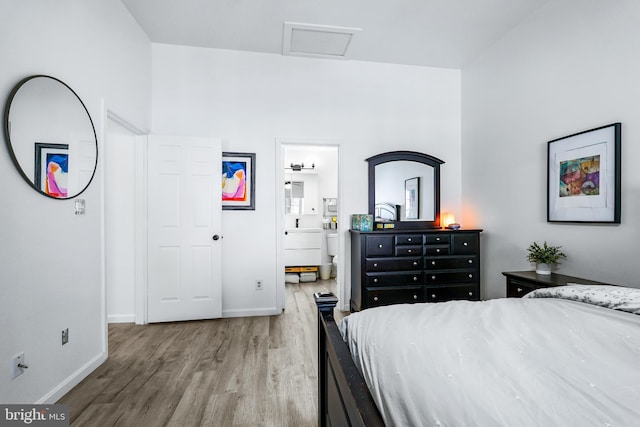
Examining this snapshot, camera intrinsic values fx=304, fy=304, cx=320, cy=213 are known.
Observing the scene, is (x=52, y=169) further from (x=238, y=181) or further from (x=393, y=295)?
(x=393, y=295)

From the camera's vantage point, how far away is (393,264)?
3.24m

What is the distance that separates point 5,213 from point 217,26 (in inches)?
97.9

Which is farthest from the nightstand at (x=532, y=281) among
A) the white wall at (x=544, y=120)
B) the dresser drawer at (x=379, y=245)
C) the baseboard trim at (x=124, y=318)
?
the baseboard trim at (x=124, y=318)

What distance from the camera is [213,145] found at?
131 inches

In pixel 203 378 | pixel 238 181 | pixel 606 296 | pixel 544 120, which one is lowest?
pixel 203 378

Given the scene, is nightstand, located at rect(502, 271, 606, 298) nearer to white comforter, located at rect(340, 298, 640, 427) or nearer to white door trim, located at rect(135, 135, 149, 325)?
white comforter, located at rect(340, 298, 640, 427)

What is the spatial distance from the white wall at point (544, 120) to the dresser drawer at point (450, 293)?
0.27 m

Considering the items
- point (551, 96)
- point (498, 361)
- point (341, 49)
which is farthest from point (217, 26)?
point (498, 361)

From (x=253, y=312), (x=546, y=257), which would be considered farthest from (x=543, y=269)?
(x=253, y=312)

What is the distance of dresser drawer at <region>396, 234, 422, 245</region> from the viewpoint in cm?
325

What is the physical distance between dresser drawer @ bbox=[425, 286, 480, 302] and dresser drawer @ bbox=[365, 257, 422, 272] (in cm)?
31

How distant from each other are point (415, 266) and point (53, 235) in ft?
10.0

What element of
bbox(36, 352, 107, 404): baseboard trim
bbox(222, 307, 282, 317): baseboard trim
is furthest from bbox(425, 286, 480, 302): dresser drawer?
bbox(36, 352, 107, 404): baseboard trim

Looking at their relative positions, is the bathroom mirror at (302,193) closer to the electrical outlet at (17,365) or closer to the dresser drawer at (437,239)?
the dresser drawer at (437,239)
